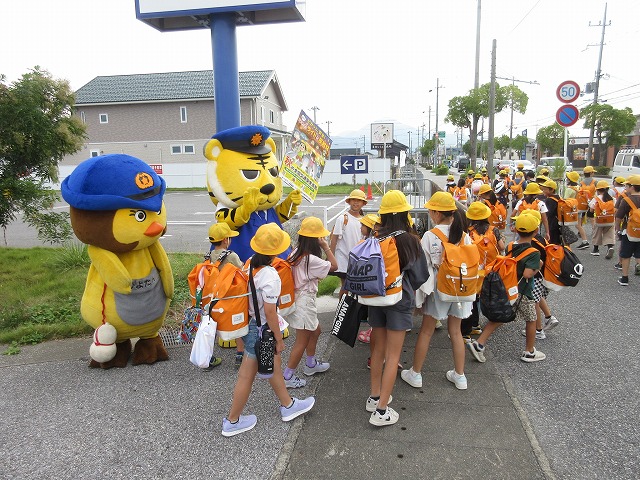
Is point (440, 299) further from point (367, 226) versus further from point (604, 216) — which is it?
point (604, 216)

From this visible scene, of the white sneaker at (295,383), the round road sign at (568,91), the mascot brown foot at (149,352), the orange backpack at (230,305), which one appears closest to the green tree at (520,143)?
the round road sign at (568,91)

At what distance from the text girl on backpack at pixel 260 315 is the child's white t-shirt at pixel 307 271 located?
50 cm

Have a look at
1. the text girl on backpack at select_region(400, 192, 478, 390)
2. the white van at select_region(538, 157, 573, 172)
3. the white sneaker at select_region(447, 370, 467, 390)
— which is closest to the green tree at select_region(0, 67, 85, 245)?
the text girl on backpack at select_region(400, 192, 478, 390)

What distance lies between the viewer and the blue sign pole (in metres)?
6.02

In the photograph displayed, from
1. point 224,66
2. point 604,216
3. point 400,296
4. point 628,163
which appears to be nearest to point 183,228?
point 224,66

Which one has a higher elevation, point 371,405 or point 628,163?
point 628,163

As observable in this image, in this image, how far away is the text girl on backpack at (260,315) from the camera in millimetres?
3061

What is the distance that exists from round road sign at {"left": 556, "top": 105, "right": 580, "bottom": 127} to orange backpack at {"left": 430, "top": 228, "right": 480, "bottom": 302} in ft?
21.2

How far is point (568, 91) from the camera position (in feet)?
28.5

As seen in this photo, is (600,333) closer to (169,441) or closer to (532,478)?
(532,478)

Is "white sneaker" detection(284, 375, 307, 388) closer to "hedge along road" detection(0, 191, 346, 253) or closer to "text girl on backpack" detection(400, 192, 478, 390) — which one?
"text girl on backpack" detection(400, 192, 478, 390)

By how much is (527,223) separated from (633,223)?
3.58 metres

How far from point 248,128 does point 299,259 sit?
204cm

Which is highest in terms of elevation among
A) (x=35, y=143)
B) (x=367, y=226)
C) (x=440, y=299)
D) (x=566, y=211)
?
(x=35, y=143)
